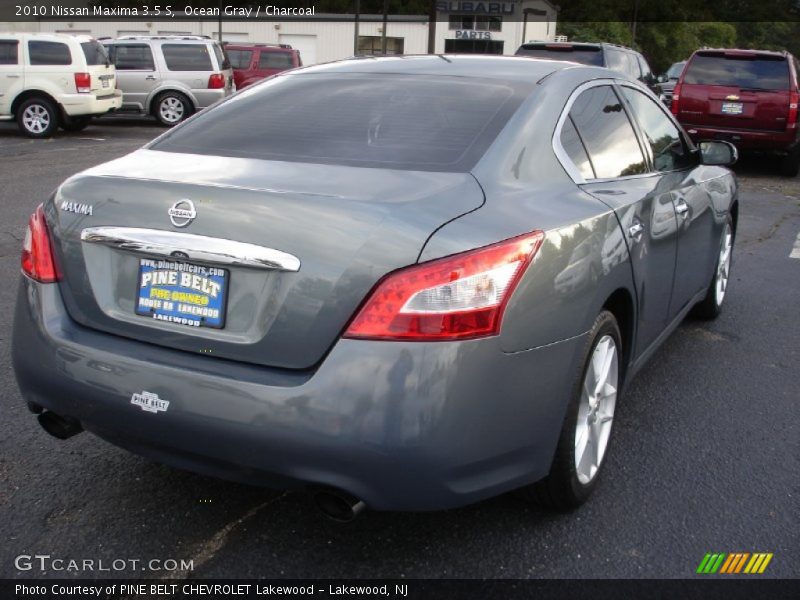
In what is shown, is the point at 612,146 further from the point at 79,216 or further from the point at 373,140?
the point at 79,216

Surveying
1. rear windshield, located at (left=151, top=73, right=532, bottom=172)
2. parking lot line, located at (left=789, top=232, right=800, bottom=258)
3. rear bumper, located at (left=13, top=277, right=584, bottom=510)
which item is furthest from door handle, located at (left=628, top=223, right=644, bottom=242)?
parking lot line, located at (left=789, top=232, right=800, bottom=258)

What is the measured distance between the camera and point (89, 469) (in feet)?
10.4

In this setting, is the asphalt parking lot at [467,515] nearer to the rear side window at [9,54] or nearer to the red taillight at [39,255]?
the red taillight at [39,255]

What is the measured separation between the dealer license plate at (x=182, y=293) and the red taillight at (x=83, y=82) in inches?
561

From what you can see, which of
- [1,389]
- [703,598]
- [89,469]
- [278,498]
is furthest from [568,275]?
[1,389]

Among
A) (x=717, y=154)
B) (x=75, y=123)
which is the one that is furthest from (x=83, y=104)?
(x=717, y=154)

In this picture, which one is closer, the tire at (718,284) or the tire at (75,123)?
the tire at (718,284)

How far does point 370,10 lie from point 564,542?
65492 millimetres

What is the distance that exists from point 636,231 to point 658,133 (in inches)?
44.1

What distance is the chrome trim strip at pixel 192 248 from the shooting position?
2.28 metres

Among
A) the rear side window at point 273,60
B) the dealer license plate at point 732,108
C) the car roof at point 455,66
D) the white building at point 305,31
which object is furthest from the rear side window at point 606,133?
the white building at point 305,31

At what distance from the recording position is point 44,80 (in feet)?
50.1

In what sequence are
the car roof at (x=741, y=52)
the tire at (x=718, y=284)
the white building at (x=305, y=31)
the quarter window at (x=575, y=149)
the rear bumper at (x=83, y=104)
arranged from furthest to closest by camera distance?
the white building at (x=305, y=31) < the rear bumper at (x=83, y=104) < the car roof at (x=741, y=52) < the tire at (x=718, y=284) < the quarter window at (x=575, y=149)

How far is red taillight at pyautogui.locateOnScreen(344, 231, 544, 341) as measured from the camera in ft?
7.27
